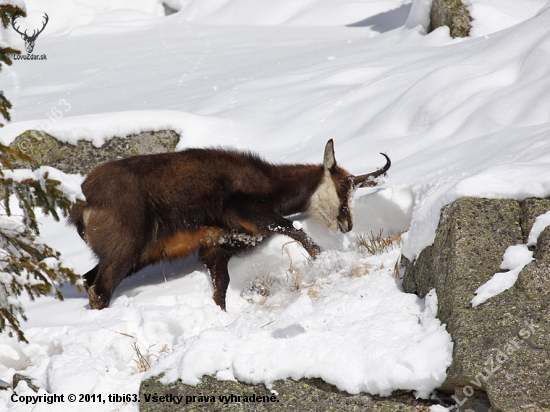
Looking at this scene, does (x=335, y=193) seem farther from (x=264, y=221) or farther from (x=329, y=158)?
(x=264, y=221)

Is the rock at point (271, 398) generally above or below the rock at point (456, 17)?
below

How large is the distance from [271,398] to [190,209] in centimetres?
260

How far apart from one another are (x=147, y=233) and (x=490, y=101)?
439 cm

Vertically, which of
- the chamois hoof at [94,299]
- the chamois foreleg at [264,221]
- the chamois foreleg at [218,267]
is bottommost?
the chamois foreleg at [218,267]

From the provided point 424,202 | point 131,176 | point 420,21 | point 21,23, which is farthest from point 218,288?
point 21,23

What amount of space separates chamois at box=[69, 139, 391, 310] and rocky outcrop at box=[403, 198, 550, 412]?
2.06 m

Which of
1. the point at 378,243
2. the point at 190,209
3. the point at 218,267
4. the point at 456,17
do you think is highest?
the point at 456,17

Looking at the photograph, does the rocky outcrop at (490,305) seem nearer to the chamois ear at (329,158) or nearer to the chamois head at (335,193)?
the chamois head at (335,193)

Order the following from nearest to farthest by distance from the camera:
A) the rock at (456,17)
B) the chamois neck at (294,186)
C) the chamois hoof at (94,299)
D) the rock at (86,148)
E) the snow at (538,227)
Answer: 1. the snow at (538,227)
2. the chamois hoof at (94,299)
3. the chamois neck at (294,186)
4. the rock at (86,148)
5. the rock at (456,17)

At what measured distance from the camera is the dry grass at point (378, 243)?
580 cm

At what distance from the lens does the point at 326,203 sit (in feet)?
22.8

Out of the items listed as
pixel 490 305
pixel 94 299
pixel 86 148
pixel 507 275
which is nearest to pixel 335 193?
pixel 94 299

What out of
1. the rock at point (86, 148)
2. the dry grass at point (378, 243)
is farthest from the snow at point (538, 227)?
the rock at point (86, 148)

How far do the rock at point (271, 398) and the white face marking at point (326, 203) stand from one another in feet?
10.5
